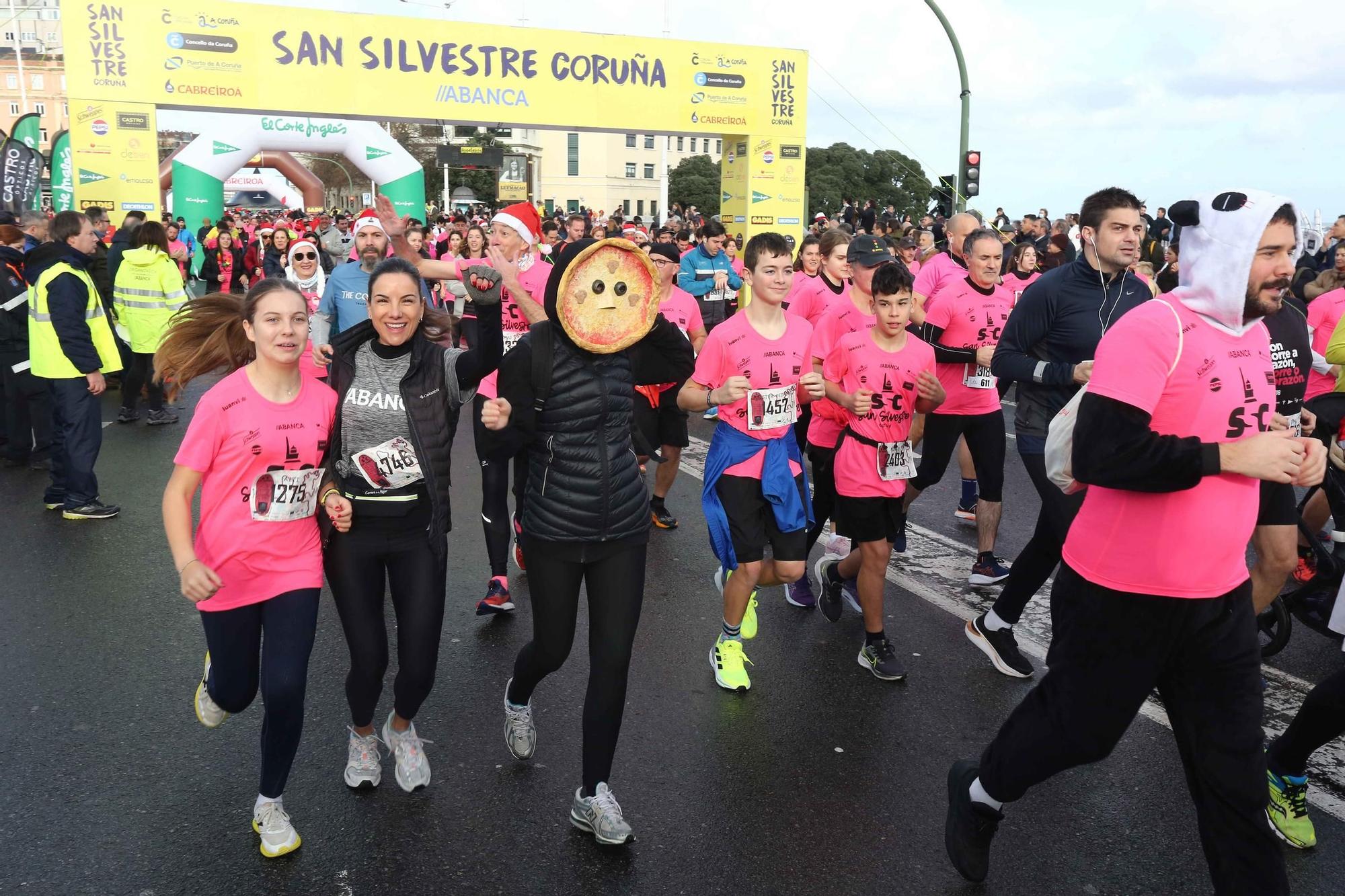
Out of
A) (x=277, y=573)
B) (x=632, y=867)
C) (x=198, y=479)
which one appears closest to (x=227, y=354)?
(x=198, y=479)

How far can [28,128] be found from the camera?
24312mm

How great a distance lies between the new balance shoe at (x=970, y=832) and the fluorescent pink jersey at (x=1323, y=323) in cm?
456

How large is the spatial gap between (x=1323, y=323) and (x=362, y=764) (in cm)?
622

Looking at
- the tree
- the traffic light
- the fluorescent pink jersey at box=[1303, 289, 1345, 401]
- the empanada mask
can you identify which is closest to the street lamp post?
the traffic light

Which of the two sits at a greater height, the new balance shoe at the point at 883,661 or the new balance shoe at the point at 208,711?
the new balance shoe at the point at 208,711

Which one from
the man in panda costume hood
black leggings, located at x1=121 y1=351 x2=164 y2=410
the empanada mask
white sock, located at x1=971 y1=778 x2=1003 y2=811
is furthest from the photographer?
black leggings, located at x1=121 y1=351 x2=164 y2=410

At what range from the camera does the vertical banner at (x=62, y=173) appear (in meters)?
23.8

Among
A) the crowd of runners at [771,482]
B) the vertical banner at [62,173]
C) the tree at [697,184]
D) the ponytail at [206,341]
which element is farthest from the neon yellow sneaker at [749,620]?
the tree at [697,184]

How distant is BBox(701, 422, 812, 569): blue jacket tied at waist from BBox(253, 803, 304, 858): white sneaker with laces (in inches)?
79.8

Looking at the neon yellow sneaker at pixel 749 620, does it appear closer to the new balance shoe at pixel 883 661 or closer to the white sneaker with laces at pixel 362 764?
the new balance shoe at pixel 883 661

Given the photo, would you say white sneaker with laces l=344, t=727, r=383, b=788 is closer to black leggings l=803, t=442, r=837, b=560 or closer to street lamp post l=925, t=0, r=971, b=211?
black leggings l=803, t=442, r=837, b=560

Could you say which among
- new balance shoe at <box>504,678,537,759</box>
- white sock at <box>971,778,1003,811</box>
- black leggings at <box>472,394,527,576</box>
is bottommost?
new balance shoe at <box>504,678,537,759</box>

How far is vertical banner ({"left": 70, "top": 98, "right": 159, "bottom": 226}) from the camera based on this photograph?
18.1 metres

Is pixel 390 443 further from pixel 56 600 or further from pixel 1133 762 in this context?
pixel 56 600
